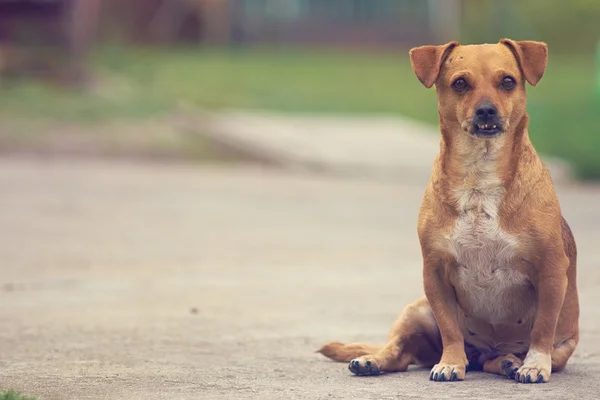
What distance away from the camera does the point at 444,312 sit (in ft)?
18.6

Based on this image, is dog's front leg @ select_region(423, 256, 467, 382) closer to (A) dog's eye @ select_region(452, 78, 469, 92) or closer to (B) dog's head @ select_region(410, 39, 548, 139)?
(B) dog's head @ select_region(410, 39, 548, 139)

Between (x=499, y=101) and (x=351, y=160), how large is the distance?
1089cm

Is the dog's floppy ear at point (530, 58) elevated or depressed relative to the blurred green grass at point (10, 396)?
elevated

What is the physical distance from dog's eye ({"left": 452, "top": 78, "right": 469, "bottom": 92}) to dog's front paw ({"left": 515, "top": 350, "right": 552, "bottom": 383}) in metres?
1.17

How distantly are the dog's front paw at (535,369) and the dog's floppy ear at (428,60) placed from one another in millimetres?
1269

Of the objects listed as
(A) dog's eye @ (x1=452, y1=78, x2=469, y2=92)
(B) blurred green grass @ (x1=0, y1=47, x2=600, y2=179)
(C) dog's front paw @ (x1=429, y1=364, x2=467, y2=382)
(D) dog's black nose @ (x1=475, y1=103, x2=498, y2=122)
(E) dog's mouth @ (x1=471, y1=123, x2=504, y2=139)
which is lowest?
(B) blurred green grass @ (x1=0, y1=47, x2=600, y2=179)

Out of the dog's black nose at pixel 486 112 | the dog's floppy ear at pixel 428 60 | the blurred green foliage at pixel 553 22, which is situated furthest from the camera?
the blurred green foliage at pixel 553 22

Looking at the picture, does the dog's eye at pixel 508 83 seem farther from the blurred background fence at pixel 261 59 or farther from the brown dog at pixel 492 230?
the blurred background fence at pixel 261 59

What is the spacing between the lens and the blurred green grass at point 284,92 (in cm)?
2005

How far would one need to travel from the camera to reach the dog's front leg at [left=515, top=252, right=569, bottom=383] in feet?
18.0


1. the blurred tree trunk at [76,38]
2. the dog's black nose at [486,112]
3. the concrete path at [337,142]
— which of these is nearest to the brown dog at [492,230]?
the dog's black nose at [486,112]

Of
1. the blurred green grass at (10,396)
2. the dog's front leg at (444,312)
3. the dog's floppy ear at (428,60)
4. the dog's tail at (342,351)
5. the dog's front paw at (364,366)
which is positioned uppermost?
the dog's floppy ear at (428,60)

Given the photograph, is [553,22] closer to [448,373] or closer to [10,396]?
[448,373]

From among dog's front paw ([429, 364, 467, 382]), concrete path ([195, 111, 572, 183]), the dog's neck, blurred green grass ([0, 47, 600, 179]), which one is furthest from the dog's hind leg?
blurred green grass ([0, 47, 600, 179])
